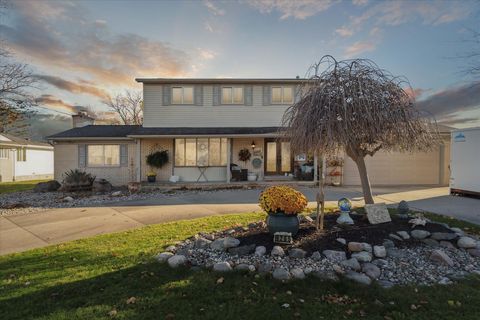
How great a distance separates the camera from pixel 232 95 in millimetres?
15234

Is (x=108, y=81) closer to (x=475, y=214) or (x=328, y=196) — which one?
(x=328, y=196)

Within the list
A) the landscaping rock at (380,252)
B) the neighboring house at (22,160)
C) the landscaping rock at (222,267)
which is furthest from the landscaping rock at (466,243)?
the neighboring house at (22,160)

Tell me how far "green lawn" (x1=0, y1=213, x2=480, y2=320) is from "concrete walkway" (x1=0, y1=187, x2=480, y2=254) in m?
2.08

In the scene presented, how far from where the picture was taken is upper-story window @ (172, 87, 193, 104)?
49.6ft

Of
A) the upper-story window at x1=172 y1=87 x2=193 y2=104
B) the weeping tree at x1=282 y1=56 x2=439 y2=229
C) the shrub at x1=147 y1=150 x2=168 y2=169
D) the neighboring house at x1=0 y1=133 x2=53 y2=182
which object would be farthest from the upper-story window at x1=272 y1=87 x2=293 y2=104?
the neighboring house at x1=0 y1=133 x2=53 y2=182

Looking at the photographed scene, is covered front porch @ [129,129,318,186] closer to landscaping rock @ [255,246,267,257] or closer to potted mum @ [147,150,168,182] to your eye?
potted mum @ [147,150,168,182]

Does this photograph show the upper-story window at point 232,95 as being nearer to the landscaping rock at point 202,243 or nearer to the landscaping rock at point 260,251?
the landscaping rock at point 202,243

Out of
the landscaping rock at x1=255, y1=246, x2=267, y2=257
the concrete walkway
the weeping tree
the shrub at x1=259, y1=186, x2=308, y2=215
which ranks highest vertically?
the weeping tree

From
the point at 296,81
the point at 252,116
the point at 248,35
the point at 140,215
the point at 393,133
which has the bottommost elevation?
the point at 140,215

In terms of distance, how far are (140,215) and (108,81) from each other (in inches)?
639

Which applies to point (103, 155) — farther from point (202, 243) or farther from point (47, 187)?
point (202, 243)

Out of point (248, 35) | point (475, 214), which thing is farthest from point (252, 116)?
point (475, 214)

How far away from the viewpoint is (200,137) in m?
14.3

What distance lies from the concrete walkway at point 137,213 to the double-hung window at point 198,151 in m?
3.42
